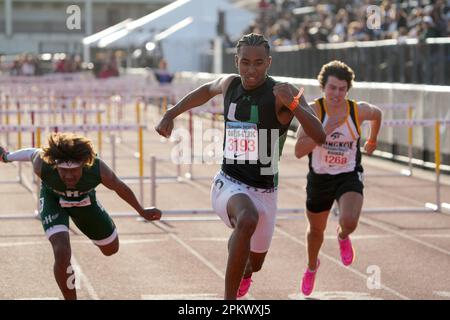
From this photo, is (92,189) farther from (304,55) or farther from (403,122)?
(304,55)

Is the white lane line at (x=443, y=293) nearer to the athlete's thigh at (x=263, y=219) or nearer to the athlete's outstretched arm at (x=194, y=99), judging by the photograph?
the athlete's thigh at (x=263, y=219)

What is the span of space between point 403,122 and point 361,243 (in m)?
3.47

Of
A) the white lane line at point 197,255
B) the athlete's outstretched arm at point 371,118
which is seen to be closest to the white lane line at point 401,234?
the white lane line at point 197,255

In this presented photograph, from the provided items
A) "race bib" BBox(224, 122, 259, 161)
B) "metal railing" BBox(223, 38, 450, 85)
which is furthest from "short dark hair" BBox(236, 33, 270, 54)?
"metal railing" BBox(223, 38, 450, 85)

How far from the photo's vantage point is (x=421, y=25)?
22.4 metres

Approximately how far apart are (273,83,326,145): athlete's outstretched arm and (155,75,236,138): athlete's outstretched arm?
714mm

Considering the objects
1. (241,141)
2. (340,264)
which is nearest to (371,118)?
(340,264)

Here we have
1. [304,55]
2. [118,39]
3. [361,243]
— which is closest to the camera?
[361,243]

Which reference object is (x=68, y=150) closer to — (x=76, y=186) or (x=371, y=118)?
(x=76, y=186)

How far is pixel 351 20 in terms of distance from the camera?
29.6 meters

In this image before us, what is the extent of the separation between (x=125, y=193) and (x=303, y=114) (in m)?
1.48

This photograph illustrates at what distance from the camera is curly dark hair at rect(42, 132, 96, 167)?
26.8ft

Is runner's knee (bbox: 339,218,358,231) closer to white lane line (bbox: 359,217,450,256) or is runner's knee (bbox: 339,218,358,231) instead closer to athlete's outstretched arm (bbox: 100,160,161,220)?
athlete's outstretched arm (bbox: 100,160,161,220)
